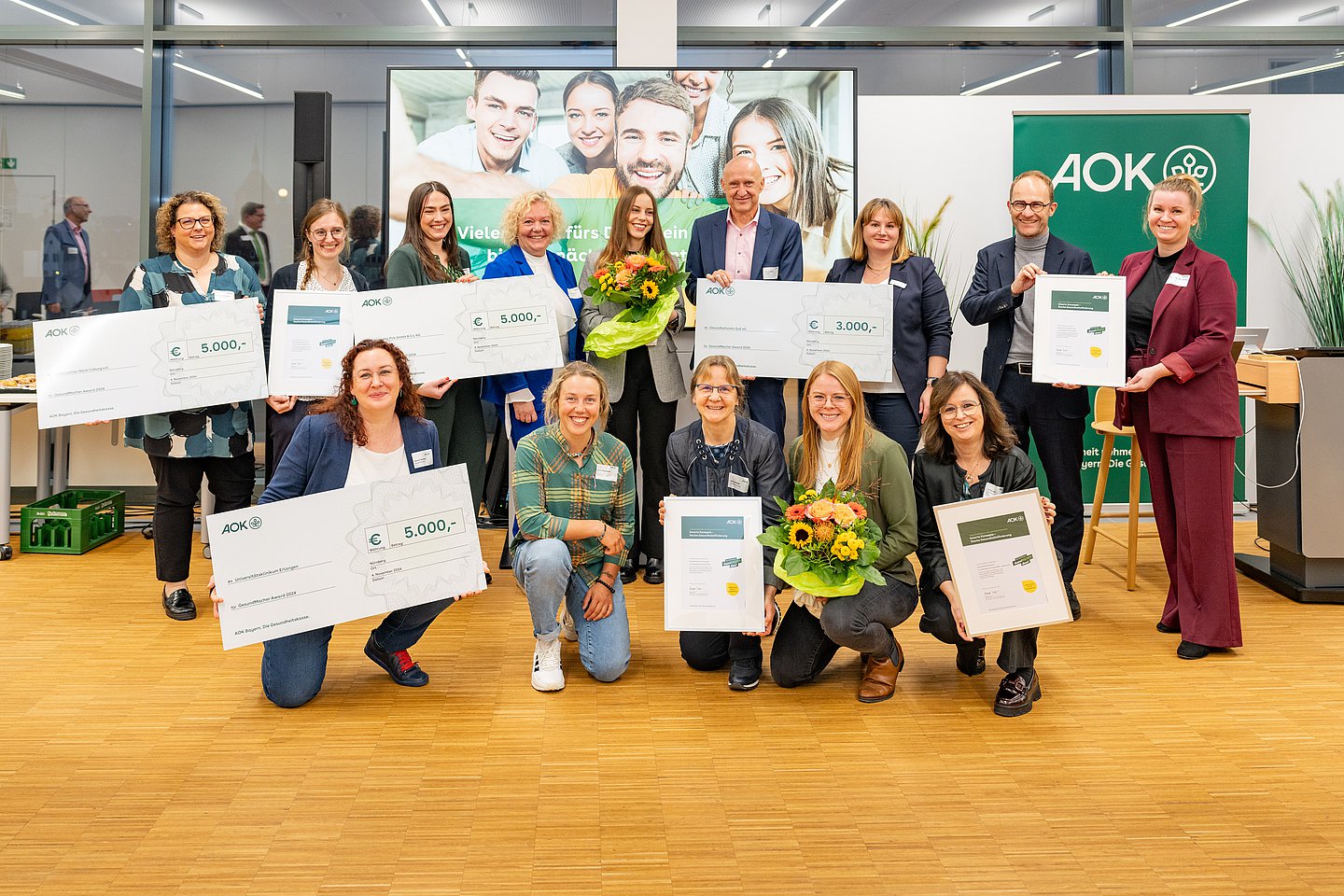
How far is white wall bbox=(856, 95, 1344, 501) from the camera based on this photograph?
6.14 m

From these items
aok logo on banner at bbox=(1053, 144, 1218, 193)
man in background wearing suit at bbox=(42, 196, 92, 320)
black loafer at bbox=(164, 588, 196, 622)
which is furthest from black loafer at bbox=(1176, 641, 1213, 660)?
man in background wearing suit at bbox=(42, 196, 92, 320)

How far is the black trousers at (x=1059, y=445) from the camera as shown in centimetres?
→ 431

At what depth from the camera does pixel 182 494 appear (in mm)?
4375

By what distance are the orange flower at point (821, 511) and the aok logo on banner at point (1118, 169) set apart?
365 cm

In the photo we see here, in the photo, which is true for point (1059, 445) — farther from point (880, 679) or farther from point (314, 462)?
point (314, 462)

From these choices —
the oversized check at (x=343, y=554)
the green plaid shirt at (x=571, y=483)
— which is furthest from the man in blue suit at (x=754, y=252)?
the oversized check at (x=343, y=554)

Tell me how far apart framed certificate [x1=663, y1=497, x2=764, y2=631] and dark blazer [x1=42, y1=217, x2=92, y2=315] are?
188 inches

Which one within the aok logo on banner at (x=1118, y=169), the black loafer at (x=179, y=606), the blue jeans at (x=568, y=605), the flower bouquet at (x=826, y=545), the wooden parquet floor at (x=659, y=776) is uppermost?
the aok logo on banner at (x=1118, y=169)

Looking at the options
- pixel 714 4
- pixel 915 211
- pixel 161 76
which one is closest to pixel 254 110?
pixel 161 76

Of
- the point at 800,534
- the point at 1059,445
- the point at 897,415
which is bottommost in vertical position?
the point at 800,534

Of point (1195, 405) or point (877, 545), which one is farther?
point (1195, 405)

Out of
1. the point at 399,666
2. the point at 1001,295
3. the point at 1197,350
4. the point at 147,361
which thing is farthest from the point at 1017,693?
the point at 147,361

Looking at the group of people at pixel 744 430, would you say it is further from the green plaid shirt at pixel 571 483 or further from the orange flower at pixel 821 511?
the orange flower at pixel 821 511

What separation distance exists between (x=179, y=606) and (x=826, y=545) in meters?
2.65
